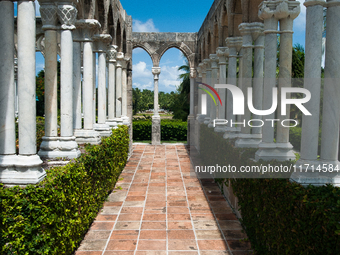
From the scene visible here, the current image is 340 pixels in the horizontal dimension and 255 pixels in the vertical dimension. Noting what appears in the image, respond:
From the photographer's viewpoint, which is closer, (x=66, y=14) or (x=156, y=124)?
(x=66, y=14)

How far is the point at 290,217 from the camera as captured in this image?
3.10m

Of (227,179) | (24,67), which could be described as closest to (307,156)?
(227,179)

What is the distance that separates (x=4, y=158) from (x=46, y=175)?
48 cm

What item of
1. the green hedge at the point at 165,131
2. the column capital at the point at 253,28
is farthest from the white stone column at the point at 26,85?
the green hedge at the point at 165,131

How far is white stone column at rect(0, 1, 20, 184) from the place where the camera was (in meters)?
3.46

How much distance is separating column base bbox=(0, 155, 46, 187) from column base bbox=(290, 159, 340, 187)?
288 cm

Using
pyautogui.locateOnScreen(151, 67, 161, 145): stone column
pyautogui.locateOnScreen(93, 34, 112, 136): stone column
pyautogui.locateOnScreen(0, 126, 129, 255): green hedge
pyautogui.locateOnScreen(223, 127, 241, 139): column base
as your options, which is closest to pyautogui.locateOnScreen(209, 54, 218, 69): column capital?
pyautogui.locateOnScreen(223, 127, 241, 139): column base

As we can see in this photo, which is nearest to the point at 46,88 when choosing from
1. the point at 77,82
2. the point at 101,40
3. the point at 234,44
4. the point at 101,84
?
the point at 77,82

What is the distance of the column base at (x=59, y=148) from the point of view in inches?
193

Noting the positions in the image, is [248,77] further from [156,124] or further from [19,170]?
[156,124]

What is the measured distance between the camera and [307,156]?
3.76 m

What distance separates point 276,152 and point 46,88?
3740mm

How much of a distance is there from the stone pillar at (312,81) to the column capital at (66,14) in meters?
3.38

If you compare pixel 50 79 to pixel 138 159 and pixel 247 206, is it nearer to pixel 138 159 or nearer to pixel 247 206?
pixel 247 206
